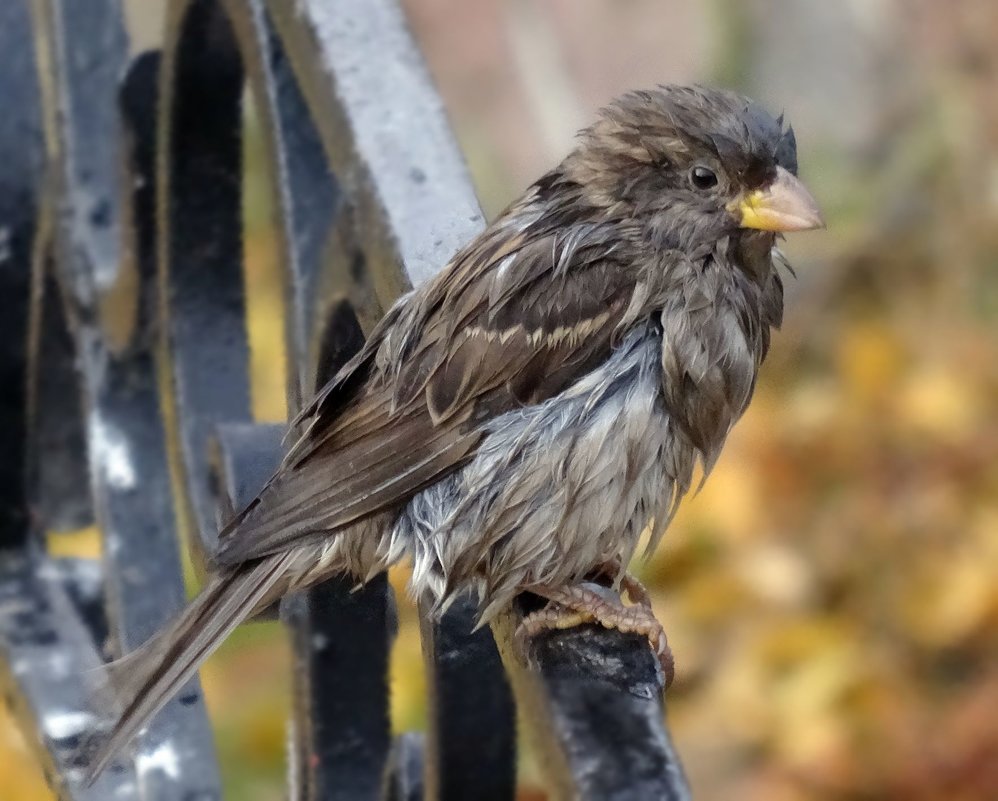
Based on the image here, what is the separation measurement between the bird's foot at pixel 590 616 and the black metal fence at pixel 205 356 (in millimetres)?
39

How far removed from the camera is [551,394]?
202 centimetres

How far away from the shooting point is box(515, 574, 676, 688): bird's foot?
1567 mm

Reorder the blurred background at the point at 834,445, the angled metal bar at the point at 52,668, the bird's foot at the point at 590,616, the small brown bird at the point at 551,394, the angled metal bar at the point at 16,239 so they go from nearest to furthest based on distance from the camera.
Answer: the bird's foot at the point at 590,616, the angled metal bar at the point at 52,668, the small brown bird at the point at 551,394, the angled metal bar at the point at 16,239, the blurred background at the point at 834,445

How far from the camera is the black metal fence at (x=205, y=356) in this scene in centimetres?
162

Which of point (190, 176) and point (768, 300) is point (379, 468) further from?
point (768, 300)

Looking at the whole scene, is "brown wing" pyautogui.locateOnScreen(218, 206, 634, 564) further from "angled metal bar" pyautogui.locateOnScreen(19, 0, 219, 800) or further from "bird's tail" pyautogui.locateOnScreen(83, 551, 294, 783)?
"angled metal bar" pyautogui.locateOnScreen(19, 0, 219, 800)

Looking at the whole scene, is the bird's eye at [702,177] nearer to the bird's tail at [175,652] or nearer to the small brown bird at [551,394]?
the small brown bird at [551,394]

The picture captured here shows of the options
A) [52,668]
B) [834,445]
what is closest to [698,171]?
[52,668]

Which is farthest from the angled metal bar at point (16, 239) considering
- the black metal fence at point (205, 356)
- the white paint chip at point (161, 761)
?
the white paint chip at point (161, 761)

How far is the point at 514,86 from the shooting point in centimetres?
621

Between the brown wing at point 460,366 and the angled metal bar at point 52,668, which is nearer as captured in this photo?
the angled metal bar at point 52,668

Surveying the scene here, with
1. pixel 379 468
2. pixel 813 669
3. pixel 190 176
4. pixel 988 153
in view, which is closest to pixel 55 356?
pixel 190 176

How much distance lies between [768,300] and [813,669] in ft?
6.40

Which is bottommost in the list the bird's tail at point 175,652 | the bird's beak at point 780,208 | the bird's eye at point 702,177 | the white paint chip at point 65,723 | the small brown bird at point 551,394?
the white paint chip at point 65,723
